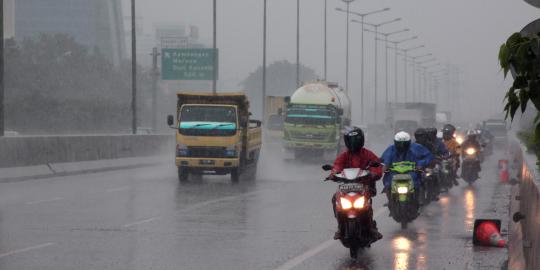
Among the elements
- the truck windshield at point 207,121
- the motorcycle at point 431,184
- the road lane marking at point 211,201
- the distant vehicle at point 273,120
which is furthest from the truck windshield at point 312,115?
the motorcycle at point 431,184

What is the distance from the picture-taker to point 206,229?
682 inches

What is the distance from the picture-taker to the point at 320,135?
1993 inches

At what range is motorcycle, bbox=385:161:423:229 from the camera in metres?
17.8

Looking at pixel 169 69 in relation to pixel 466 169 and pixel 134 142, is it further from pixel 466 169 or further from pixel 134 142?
pixel 466 169

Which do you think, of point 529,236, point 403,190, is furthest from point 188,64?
point 529,236

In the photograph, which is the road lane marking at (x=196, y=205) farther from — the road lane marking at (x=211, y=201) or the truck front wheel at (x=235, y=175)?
the truck front wheel at (x=235, y=175)

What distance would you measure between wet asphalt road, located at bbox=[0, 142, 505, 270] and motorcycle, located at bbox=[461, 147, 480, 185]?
2.46m

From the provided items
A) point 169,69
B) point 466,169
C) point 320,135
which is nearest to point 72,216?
point 466,169

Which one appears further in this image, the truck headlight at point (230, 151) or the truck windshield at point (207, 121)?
the truck windshield at point (207, 121)

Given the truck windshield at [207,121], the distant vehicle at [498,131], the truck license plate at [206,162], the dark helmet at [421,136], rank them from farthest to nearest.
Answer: the distant vehicle at [498,131] → the truck windshield at [207,121] → the truck license plate at [206,162] → the dark helmet at [421,136]

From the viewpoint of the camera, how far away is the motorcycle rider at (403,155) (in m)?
18.1

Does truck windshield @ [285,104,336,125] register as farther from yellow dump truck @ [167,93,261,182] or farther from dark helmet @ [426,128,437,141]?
dark helmet @ [426,128,437,141]

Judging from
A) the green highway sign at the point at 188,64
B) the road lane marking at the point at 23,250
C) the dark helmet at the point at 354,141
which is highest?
the green highway sign at the point at 188,64

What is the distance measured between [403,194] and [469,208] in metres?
5.44
